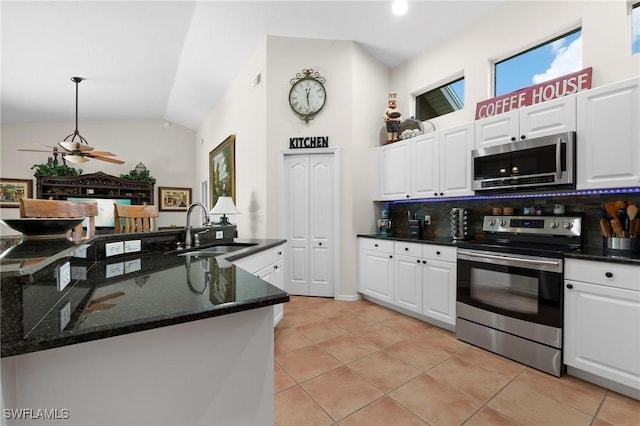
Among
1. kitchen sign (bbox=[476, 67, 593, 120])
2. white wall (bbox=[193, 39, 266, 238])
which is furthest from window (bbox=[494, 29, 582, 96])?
white wall (bbox=[193, 39, 266, 238])

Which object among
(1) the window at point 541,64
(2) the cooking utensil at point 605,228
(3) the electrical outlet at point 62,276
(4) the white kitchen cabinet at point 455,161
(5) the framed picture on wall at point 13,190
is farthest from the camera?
(5) the framed picture on wall at point 13,190

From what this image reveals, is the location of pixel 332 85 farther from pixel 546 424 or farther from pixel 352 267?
pixel 546 424

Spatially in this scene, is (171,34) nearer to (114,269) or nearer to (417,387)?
(114,269)

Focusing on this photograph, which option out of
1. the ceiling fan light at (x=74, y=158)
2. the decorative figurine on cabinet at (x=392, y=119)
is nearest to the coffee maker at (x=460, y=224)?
the decorative figurine on cabinet at (x=392, y=119)

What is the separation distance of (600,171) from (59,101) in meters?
8.36

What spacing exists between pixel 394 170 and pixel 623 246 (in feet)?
6.99

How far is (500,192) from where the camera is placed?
102 inches

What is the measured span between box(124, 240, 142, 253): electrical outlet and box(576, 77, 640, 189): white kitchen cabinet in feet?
10.7

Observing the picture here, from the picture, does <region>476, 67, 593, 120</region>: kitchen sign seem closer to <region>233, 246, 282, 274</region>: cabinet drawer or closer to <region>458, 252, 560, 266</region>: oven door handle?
<region>458, 252, 560, 266</region>: oven door handle

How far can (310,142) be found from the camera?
3785mm

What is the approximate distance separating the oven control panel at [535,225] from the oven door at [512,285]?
532mm

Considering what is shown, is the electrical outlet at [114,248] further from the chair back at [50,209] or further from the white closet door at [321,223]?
the white closet door at [321,223]

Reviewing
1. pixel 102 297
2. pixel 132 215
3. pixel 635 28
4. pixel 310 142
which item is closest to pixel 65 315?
pixel 102 297

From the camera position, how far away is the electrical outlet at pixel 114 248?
1.74m
